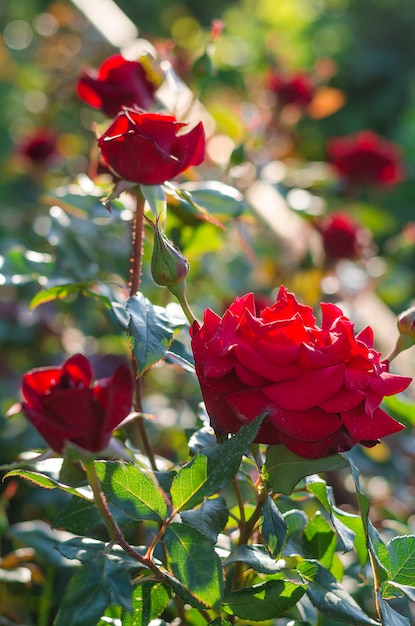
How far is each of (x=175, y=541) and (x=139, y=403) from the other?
0.14m

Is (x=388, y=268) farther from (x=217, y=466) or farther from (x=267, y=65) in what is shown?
(x=217, y=466)

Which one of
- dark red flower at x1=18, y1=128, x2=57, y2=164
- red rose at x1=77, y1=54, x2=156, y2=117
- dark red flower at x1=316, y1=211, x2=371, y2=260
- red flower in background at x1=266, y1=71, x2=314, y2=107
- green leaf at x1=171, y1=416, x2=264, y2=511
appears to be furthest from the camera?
dark red flower at x1=18, y1=128, x2=57, y2=164

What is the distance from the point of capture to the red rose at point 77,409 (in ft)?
1.29

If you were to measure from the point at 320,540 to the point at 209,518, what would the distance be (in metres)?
0.12

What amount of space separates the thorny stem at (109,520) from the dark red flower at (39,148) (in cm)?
112

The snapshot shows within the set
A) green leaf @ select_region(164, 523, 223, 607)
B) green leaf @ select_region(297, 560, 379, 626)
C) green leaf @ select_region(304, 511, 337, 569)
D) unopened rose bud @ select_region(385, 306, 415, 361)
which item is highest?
green leaf @ select_region(164, 523, 223, 607)

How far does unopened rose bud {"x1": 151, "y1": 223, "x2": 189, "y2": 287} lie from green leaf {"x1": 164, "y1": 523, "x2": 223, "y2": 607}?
5.7 inches

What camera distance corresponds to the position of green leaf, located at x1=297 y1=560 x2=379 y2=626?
443 millimetres

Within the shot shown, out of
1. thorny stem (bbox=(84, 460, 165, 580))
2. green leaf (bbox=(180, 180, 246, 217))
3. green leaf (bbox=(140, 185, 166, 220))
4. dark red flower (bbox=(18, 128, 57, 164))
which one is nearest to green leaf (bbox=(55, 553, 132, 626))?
thorny stem (bbox=(84, 460, 165, 580))

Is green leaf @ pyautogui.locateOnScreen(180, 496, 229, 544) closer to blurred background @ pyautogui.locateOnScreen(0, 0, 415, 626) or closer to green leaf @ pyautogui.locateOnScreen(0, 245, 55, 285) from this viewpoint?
blurred background @ pyautogui.locateOnScreen(0, 0, 415, 626)

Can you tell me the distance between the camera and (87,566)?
415 millimetres

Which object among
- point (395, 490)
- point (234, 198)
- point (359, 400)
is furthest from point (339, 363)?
point (395, 490)

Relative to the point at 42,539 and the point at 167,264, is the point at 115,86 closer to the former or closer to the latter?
the point at 167,264

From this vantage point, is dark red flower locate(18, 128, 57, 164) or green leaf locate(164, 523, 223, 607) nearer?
green leaf locate(164, 523, 223, 607)
